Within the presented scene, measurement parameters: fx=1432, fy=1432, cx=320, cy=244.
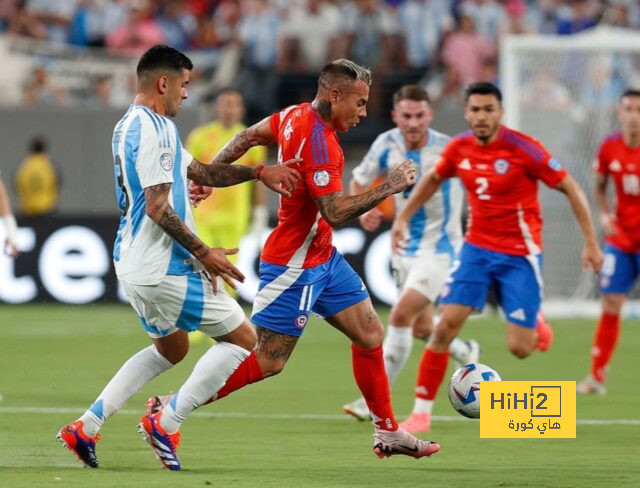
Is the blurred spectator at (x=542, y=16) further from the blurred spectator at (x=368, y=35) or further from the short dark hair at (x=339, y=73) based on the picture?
the short dark hair at (x=339, y=73)

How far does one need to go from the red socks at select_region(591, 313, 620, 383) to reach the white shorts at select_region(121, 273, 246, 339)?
180 inches

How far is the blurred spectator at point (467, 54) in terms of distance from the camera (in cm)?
2028

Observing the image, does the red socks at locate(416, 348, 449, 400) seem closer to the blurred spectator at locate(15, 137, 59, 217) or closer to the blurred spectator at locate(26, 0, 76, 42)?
the blurred spectator at locate(15, 137, 59, 217)

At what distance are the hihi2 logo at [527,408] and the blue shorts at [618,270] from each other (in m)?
4.24

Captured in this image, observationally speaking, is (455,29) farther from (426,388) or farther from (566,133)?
(426,388)

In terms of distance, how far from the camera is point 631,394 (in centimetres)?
1089

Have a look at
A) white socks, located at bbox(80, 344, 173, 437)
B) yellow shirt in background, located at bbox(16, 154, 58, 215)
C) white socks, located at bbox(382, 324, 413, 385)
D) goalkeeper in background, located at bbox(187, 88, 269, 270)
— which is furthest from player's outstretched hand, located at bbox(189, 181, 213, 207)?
yellow shirt in background, located at bbox(16, 154, 58, 215)

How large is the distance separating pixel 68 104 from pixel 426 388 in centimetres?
1415

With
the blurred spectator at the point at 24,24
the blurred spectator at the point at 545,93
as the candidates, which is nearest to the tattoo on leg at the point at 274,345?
the blurred spectator at the point at 545,93

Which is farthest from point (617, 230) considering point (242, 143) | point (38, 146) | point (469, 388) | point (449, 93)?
point (38, 146)

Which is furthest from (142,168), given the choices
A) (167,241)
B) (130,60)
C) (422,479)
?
(130,60)

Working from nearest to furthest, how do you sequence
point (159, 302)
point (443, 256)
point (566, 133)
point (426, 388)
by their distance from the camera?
1. point (159, 302)
2. point (426, 388)
3. point (443, 256)
4. point (566, 133)

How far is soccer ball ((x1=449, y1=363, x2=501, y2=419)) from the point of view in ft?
25.3

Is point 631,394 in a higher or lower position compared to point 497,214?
lower
